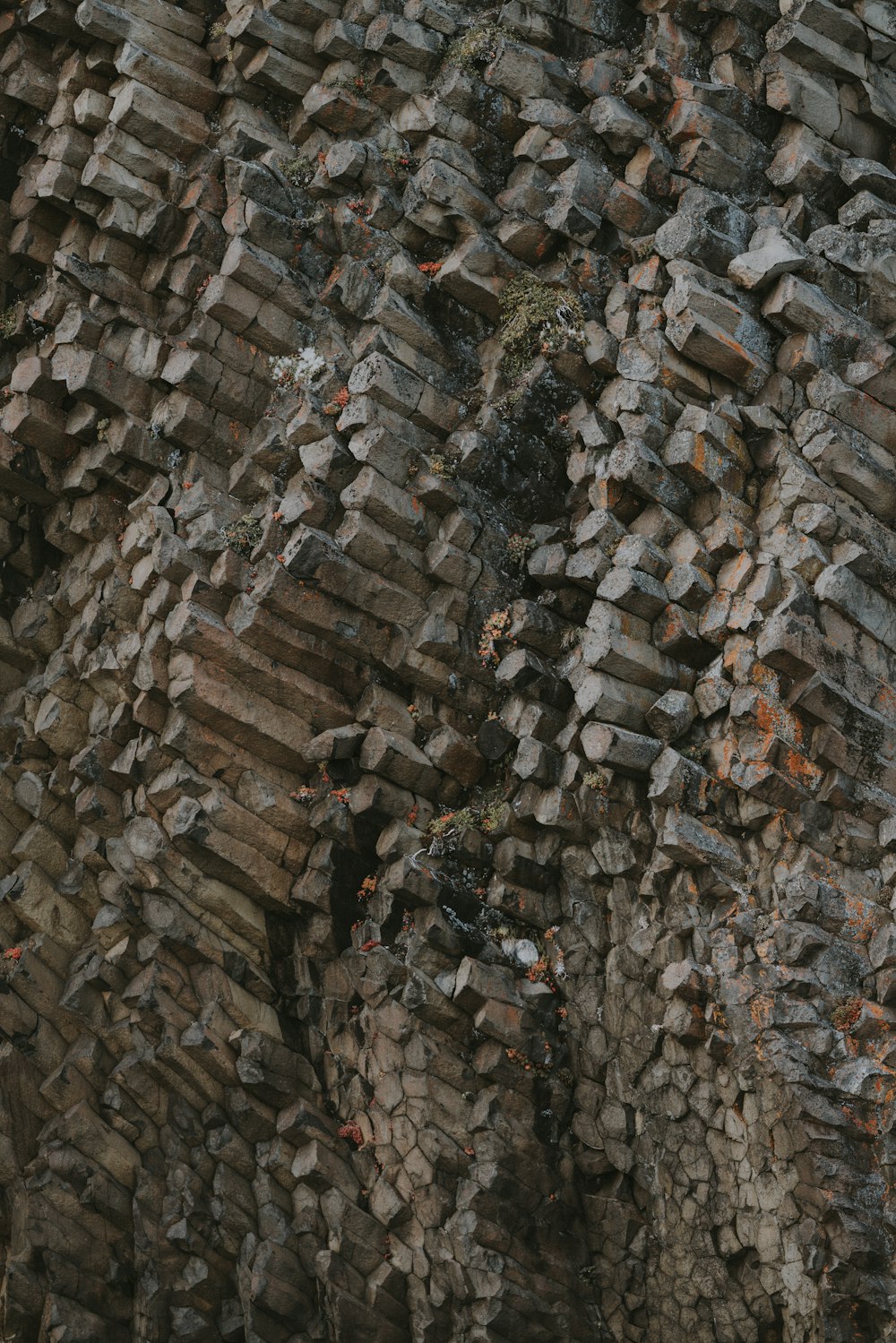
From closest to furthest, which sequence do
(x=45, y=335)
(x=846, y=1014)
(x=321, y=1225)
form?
(x=846, y=1014)
(x=321, y=1225)
(x=45, y=335)

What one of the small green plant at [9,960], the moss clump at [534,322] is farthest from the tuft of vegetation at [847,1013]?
the small green plant at [9,960]

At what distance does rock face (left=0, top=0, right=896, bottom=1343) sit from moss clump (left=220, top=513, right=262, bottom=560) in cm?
3

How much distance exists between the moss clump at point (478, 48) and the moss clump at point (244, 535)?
17.4 ft

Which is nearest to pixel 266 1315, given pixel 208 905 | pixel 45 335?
pixel 208 905

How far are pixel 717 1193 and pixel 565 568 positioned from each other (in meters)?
5.91

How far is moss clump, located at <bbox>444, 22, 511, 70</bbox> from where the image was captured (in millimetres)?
16562

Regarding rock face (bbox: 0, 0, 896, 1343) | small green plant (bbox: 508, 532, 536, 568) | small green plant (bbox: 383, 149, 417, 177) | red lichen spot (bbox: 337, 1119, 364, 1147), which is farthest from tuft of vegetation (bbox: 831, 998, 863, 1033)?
small green plant (bbox: 383, 149, 417, 177)

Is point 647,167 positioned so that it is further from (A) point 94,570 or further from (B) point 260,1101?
(B) point 260,1101

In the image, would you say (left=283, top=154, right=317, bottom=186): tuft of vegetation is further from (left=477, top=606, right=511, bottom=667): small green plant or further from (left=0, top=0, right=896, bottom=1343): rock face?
(left=477, top=606, right=511, bottom=667): small green plant

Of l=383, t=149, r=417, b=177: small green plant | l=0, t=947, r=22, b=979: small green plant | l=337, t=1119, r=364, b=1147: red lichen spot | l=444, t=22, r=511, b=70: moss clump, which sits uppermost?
l=444, t=22, r=511, b=70: moss clump

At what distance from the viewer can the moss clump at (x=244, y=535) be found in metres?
15.6

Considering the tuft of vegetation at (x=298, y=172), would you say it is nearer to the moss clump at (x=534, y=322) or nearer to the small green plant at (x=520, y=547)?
the moss clump at (x=534, y=322)

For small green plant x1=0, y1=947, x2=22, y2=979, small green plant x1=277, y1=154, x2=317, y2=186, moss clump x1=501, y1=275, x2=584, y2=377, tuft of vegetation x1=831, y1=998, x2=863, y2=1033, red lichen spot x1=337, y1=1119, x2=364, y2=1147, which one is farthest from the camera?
small green plant x1=277, y1=154, x2=317, y2=186

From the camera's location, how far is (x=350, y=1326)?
14.2 metres
